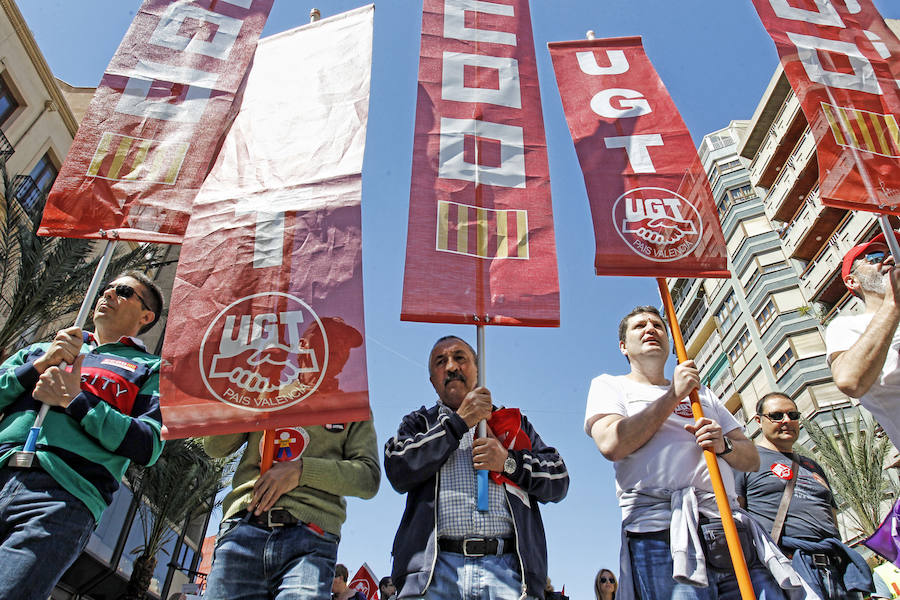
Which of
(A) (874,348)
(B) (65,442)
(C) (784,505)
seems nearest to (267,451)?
(B) (65,442)

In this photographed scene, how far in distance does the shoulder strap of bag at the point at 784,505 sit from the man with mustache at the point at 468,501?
2022 millimetres

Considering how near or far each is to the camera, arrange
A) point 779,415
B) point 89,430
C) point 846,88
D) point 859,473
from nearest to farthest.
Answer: point 89,430, point 846,88, point 779,415, point 859,473

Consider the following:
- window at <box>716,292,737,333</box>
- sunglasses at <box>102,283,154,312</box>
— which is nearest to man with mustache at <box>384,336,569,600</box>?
sunglasses at <box>102,283,154,312</box>

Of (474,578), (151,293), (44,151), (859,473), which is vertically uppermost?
(44,151)

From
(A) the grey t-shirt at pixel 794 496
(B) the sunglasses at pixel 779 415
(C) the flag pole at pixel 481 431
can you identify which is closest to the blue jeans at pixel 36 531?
(C) the flag pole at pixel 481 431

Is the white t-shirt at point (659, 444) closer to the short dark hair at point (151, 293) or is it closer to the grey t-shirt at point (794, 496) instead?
the grey t-shirt at point (794, 496)

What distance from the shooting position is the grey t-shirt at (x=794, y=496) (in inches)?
185

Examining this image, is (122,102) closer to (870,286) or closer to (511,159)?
(511,159)

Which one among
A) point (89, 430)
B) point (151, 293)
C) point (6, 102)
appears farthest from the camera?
point (6, 102)

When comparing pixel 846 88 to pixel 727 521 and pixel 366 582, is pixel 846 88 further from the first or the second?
pixel 366 582

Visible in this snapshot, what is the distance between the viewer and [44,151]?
17.1 m

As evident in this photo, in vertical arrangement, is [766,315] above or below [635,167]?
above

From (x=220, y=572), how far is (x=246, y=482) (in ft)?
1.60

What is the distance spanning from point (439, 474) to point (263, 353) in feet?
3.60
